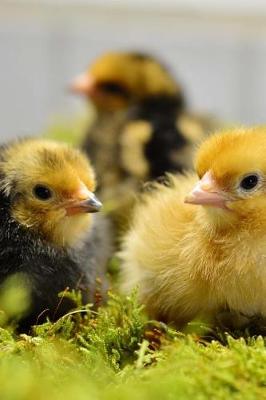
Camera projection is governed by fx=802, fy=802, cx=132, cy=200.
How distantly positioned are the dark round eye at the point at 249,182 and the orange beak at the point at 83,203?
0.77 ft

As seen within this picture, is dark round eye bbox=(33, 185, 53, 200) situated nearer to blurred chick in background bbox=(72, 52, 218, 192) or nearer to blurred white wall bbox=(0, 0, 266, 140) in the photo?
blurred chick in background bbox=(72, 52, 218, 192)

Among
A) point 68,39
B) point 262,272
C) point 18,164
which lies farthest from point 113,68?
point 68,39

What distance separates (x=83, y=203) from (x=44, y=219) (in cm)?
7

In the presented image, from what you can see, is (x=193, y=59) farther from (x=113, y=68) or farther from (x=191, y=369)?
(x=191, y=369)

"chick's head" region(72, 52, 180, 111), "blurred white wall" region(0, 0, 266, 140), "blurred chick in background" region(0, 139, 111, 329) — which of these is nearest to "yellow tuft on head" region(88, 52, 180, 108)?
"chick's head" region(72, 52, 180, 111)

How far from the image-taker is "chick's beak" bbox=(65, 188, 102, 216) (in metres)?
1.28

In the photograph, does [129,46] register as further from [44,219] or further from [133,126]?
[44,219]

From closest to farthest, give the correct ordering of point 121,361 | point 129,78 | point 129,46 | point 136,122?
1. point 121,361
2. point 136,122
3. point 129,78
4. point 129,46

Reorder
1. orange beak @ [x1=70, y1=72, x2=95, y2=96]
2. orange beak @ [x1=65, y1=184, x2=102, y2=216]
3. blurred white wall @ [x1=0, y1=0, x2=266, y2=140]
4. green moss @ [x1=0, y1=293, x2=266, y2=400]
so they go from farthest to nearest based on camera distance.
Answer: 1. blurred white wall @ [x1=0, y1=0, x2=266, y2=140]
2. orange beak @ [x1=70, y1=72, x2=95, y2=96]
3. orange beak @ [x1=65, y1=184, x2=102, y2=216]
4. green moss @ [x1=0, y1=293, x2=266, y2=400]

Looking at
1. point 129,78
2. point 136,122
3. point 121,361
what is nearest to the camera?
point 121,361

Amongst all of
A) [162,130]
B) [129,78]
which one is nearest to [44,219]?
[162,130]

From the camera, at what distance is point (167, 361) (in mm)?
1012

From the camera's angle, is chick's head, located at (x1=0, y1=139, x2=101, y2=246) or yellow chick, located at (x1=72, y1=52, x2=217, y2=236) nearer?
chick's head, located at (x1=0, y1=139, x2=101, y2=246)

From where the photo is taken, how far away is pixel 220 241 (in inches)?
47.8
